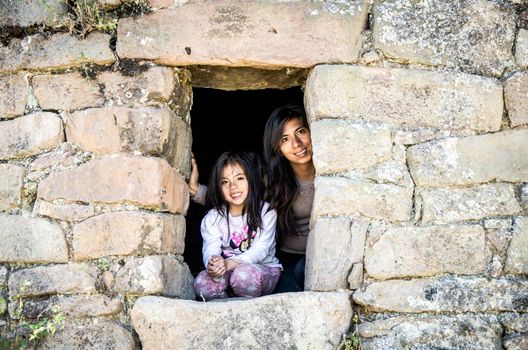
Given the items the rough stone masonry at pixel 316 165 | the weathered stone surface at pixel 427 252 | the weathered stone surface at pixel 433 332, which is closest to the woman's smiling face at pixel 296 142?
the rough stone masonry at pixel 316 165

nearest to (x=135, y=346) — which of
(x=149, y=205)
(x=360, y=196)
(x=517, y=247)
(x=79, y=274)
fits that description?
(x=79, y=274)

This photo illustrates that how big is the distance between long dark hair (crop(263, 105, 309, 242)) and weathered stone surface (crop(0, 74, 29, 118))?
1419mm

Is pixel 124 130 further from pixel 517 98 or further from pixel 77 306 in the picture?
pixel 517 98

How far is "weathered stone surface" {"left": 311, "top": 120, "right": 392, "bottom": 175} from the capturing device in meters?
2.68

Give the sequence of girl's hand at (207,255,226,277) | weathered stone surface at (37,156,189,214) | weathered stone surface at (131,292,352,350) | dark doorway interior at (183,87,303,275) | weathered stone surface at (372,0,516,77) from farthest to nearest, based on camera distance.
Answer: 1. dark doorway interior at (183,87,303,275)
2. girl's hand at (207,255,226,277)
3. weathered stone surface at (372,0,516,77)
4. weathered stone surface at (37,156,189,214)
5. weathered stone surface at (131,292,352,350)

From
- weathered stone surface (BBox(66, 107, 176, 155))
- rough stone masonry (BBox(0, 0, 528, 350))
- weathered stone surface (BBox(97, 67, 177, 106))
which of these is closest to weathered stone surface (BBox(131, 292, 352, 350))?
rough stone masonry (BBox(0, 0, 528, 350))

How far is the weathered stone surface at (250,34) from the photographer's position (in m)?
2.77

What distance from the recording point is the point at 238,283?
10.0 ft

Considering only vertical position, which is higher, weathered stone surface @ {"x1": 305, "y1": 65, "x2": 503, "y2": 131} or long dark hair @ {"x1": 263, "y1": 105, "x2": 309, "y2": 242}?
weathered stone surface @ {"x1": 305, "y1": 65, "x2": 503, "y2": 131}

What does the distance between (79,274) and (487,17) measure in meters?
2.33

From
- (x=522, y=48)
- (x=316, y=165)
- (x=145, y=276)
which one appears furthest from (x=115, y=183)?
(x=522, y=48)

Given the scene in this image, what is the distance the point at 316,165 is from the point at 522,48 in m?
1.17

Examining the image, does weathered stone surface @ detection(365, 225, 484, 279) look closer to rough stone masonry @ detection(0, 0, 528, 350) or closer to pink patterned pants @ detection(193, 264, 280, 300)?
rough stone masonry @ detection(0, 0, 528, 350)

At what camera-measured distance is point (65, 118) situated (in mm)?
2809
